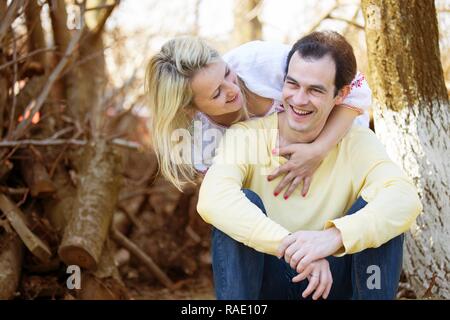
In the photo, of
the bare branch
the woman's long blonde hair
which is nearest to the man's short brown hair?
the woman's long blonde hair

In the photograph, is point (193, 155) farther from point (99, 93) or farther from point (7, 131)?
point (99, 93)

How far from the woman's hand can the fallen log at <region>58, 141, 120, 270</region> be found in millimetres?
1326

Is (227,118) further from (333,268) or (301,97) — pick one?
(333,268)

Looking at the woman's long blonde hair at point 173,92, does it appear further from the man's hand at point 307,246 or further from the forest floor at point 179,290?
the forest floor at point 179,290

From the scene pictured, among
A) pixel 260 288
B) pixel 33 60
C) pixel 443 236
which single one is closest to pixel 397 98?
pixel 443 236

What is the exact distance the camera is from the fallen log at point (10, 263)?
3.35m

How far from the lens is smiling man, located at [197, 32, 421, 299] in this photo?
7.29 feet

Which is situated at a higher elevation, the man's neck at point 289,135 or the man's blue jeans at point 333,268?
the man's neck at point 289,135

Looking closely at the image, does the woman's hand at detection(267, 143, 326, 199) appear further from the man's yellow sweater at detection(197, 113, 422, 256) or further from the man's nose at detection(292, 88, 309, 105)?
the man's nose at detection(292, 88, 309, 105)

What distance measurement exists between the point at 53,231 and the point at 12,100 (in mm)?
777

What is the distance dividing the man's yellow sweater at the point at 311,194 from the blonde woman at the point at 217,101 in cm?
6

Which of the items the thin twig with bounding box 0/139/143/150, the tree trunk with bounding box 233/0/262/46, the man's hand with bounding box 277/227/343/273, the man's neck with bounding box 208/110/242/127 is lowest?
the man's hand with bounding box 277/227/343/273
